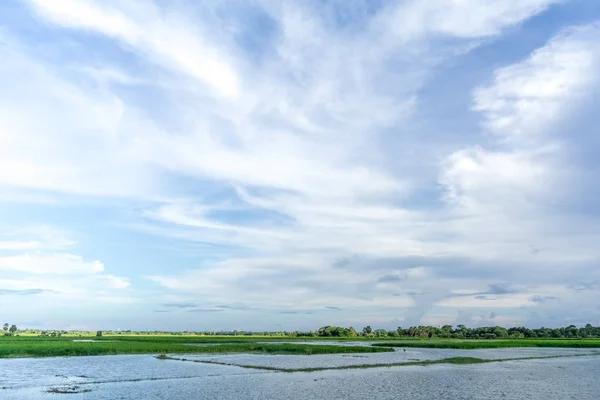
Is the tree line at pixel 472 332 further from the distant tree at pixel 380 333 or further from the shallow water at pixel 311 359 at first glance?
the shallow water at pixel 311 359

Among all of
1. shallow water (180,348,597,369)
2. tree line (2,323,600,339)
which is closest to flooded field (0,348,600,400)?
shallow water (180,348,597,369)

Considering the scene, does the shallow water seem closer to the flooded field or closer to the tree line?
the flooded field

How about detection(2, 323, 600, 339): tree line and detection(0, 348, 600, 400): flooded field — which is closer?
detection(0, 348, 600, 400): flooded field

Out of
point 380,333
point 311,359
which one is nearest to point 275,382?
point 311,359

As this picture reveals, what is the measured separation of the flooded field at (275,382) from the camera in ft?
98.2

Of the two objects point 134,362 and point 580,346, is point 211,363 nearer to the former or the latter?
point 134,362

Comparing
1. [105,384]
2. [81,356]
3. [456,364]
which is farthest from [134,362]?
[456,364]

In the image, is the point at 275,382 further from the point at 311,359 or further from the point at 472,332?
the point at 472,332

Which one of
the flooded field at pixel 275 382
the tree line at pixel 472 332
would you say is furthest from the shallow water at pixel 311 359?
the tree line at pixel 472 332

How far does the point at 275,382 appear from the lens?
34906mm

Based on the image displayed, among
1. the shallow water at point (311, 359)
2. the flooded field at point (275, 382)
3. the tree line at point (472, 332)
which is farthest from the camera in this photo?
the tree line at point (472, 332)

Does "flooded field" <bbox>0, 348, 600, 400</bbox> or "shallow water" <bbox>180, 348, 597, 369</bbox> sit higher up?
"shallow water" <bbox>180, 348, 597, 369</bbox>

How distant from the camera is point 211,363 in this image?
160ft

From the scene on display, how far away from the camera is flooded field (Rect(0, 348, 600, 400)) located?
2992 cm
